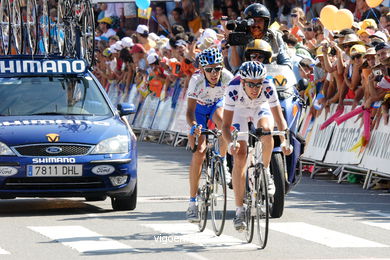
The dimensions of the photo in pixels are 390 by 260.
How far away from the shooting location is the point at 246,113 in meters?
12.3

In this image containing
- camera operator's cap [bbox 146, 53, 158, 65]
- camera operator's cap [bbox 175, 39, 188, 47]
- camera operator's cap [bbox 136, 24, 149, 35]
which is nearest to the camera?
camera operator's cap [bbox 175, 39, 188, 47]

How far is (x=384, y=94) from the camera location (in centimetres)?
1814

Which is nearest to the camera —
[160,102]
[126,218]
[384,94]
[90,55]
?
[126,218]

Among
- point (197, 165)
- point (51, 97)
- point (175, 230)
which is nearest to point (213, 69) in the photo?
point (197, 165)

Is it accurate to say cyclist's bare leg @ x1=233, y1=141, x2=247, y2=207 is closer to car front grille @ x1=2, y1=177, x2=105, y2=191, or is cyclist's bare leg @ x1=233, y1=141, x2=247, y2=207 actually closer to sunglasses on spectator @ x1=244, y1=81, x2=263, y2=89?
sunglasses on spectator @ x1=244, y1=81, x2=263, y2=89

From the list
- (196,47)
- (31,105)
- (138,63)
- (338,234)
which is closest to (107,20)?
(138,63)

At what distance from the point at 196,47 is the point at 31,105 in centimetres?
1112

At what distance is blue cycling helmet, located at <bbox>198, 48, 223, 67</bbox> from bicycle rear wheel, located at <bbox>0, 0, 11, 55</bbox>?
6.46 metres

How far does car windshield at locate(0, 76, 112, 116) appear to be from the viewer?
14758 mm

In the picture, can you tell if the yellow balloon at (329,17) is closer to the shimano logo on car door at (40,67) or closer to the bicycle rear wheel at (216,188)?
the shimano logo on car door at (40,67)

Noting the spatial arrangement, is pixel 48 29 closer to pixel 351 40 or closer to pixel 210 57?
pixel 351 40

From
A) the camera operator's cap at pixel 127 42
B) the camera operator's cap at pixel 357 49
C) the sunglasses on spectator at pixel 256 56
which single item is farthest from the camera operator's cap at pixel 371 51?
the camera operator's cap at pixel 127 42

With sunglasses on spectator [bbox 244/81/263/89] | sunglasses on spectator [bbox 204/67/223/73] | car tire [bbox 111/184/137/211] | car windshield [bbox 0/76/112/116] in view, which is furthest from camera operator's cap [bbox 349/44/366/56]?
sunglasses on spectator [bbox 244/81/263/89]

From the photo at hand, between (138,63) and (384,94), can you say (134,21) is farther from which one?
(384,94)
